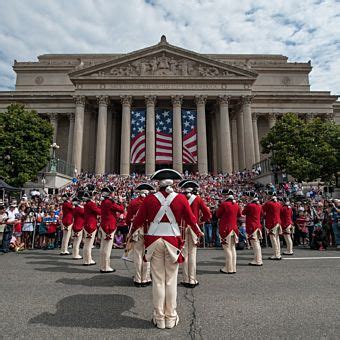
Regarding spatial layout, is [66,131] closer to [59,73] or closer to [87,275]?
[59,73]

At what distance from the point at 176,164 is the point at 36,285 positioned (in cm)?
2910

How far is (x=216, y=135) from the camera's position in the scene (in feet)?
133

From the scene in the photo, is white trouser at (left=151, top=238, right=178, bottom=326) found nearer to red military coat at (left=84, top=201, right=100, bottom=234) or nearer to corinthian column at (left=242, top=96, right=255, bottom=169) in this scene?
red military coat at (left=84, top=201, right=100, bottom=234)

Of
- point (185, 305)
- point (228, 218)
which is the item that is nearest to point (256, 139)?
point (228, 218)

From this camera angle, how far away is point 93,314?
439cm

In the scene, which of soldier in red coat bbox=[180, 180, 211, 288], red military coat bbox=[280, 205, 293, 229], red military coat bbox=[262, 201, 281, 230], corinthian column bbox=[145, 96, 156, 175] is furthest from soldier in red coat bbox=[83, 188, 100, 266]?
corinthian column bbox=[145, 96, 156, 175]

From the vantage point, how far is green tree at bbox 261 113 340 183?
2395cm

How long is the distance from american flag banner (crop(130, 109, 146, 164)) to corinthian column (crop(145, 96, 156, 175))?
1.81 ft

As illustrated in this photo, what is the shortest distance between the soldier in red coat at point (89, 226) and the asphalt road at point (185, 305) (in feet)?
2.68

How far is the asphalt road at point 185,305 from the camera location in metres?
3.78

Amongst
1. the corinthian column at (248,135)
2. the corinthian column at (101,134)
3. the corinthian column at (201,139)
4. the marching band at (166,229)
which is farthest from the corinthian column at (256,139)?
the marching band at (166,229)

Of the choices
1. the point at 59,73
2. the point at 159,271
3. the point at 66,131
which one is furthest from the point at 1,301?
the point at 59,73

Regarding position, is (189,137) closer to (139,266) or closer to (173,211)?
(139,266)

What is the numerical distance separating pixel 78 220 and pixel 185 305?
6.00 metres
